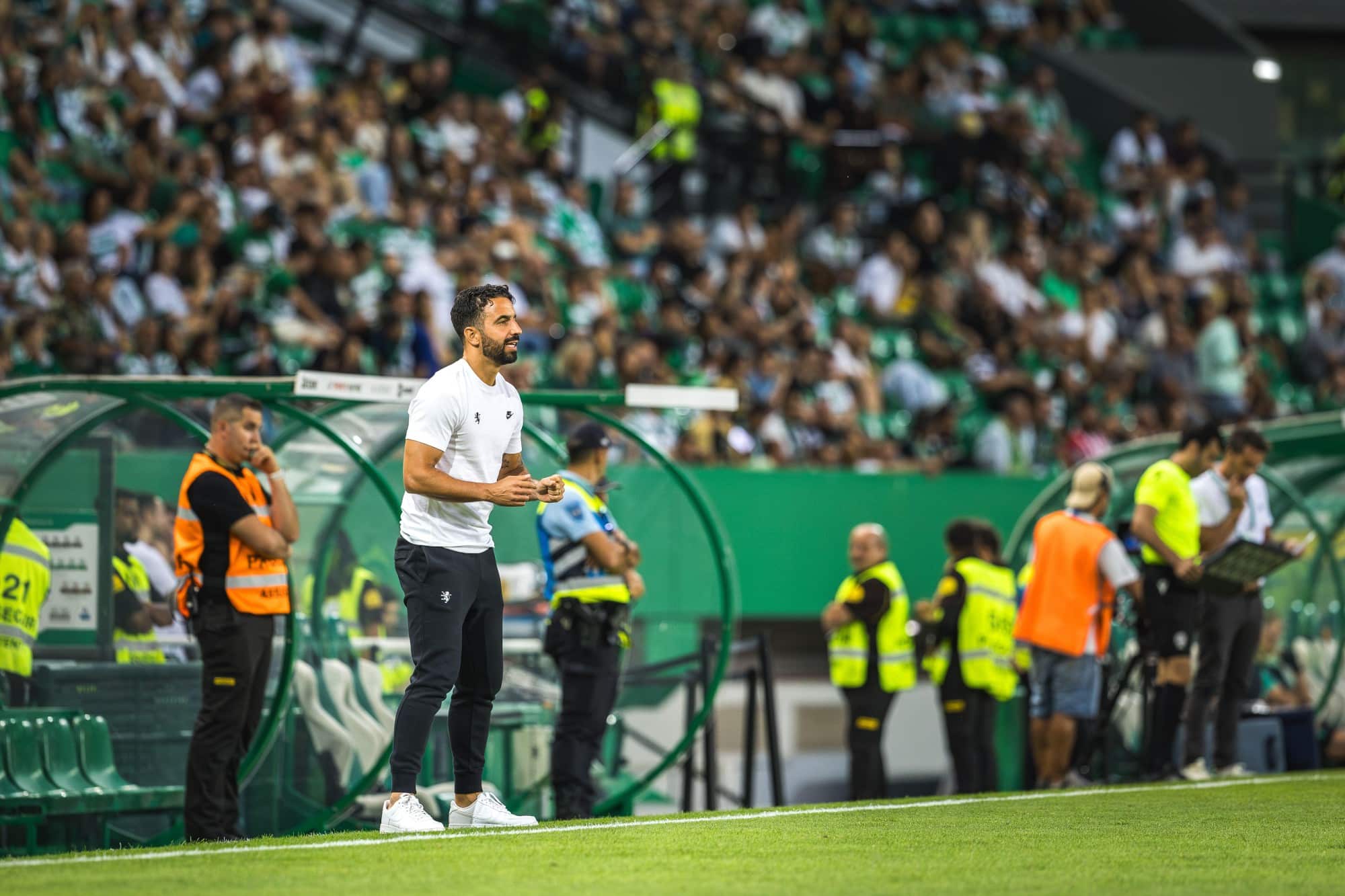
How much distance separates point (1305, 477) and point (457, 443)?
8.29 m

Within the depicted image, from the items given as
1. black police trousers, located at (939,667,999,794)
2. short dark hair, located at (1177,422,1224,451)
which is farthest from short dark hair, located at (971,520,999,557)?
short dark hair, located at (1177,422,1224,451)

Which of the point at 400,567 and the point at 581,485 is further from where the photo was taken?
the point at 581,485

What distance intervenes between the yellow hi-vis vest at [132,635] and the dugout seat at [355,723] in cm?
90

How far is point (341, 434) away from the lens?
1031 centimetres

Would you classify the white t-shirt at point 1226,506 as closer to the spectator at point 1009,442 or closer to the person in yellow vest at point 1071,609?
the person in yellow vest at point 1071,609

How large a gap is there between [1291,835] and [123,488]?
581 centimetres

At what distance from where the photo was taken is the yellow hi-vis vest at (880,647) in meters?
12.0

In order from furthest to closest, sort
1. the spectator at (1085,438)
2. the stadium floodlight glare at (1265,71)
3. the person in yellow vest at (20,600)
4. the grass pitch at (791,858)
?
the stadium floodlight glare at (1265,71), the spectator at (1085,438), the person in yellow vest at (20,600), the grass pitch at (791,858)

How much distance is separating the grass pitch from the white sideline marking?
2 centimetres

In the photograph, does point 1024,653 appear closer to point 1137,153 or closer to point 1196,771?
point 1196,771

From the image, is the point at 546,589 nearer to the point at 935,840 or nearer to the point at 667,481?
the point at 667,481

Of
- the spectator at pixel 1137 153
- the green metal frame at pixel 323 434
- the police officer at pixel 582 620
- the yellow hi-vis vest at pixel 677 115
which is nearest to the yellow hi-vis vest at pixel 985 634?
the green metal frame at pixel 323 434

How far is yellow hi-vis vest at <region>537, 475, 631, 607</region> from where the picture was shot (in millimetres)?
9727

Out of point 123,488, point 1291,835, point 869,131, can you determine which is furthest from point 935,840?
point 869,131
